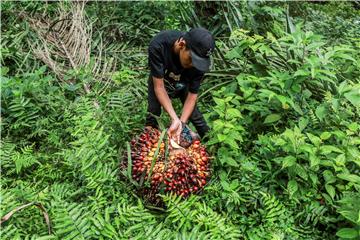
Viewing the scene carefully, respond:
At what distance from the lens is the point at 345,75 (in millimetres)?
3436

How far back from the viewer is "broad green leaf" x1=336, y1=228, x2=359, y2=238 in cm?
233

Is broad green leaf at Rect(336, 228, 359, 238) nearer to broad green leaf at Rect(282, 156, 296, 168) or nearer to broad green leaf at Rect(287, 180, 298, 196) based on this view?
broad green leaf at Rect(287, 180, 298, 196)

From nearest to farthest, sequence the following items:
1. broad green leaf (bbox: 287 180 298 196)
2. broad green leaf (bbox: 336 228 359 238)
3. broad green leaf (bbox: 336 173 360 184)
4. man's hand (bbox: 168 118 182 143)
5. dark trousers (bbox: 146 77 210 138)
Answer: broad green leaf (bbox: 336 228 359 238), broad green leaf (bbox: 336 173 360 184), broad green leaf (bbox: 287 180 298 196), man's hand (bbox: 168 118 182 143), dark trousers (bbox: 146 77 210 138)

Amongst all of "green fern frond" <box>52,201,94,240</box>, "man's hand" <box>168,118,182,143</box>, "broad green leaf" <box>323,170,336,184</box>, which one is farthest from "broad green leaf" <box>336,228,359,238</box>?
"green fern frond" <box>52,201,94,240</box>

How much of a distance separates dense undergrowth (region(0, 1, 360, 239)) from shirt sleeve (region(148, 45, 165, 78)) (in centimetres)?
48

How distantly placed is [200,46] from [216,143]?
0.78m

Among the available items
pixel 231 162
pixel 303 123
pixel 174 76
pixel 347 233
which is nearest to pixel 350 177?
pixel 347 233

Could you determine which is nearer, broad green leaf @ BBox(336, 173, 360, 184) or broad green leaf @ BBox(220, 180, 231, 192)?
broad green leaf @ BBox(336, 173, 360, 184)

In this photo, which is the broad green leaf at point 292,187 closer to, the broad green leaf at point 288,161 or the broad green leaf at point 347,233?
the broad green leaf at point 288,161

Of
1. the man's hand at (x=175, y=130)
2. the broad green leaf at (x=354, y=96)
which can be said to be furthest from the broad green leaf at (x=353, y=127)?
the man's hand at (x=175, y=130)

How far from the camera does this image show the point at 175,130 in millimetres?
2738

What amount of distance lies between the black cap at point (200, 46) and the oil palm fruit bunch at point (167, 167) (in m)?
0.53

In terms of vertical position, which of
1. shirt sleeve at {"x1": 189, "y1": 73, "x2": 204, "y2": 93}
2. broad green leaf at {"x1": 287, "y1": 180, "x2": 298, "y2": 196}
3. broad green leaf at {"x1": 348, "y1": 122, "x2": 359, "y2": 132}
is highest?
shirt sleeve at {"x1": 189, "y1": 73, "x2": 204, "y2": 93}

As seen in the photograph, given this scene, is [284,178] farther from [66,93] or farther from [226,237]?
[66,93]
